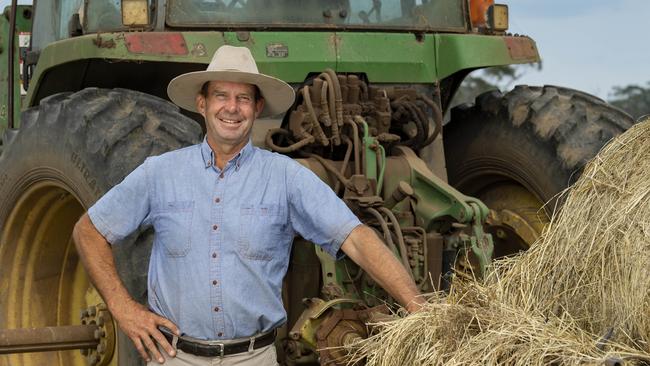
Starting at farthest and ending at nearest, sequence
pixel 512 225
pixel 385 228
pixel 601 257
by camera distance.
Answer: pixel 512 225 → pixel 385 228 → pixel 601 257

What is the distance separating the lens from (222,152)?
5.11 metres

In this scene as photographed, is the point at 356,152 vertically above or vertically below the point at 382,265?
above

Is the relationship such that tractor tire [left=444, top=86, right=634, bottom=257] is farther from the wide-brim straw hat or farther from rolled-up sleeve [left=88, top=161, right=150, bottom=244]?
rolled-up sleeve [left=88, top=161, right=150, bottom=244]

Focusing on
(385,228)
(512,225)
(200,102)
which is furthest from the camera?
(512,225)

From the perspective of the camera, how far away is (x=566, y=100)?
7.12 metres

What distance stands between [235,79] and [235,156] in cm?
30

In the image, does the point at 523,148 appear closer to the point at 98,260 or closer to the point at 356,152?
the point at 356,152

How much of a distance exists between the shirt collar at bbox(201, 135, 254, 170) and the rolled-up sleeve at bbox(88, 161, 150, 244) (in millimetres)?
236

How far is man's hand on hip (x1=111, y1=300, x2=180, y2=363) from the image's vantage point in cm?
493

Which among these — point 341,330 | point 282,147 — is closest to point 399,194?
point 282,147

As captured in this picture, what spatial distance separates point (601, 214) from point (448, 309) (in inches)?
25.7

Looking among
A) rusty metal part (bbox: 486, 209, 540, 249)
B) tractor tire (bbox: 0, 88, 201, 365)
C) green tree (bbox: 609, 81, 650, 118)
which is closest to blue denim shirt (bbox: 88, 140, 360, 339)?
tractor tire (bbox: 0, 88, 201, 365)

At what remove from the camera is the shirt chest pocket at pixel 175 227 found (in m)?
4.98

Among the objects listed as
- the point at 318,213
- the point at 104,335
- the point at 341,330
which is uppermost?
the point at 318,213
